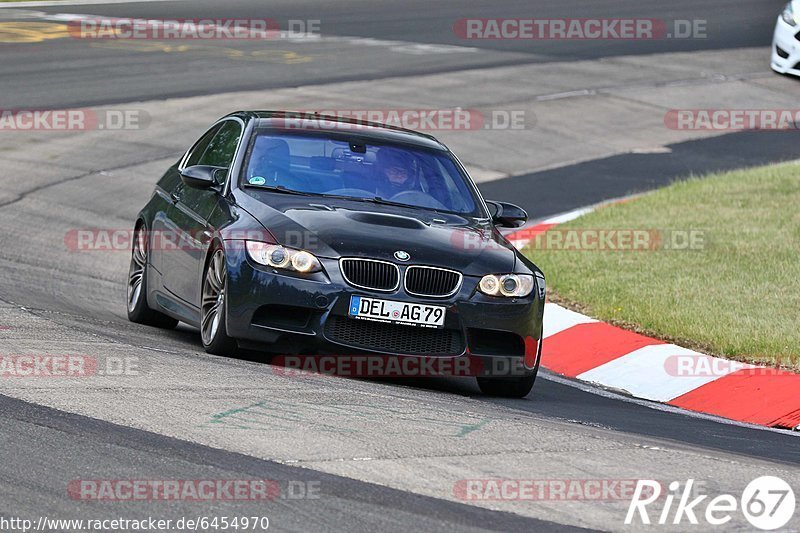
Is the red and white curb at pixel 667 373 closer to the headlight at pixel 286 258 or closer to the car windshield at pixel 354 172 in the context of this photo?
the car windshield at pixel 354 172

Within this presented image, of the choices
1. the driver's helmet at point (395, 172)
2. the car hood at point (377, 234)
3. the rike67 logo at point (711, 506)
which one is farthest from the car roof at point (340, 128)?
the rike67 logo at point (711, 506)

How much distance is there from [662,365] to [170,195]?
11.5 ft

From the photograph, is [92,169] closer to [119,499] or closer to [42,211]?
[42,211]

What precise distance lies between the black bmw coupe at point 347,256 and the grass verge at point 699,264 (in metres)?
1.78

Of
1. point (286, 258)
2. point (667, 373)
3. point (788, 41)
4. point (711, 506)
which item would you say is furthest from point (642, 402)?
point (788, 41)

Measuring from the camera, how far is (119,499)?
17.3 ft

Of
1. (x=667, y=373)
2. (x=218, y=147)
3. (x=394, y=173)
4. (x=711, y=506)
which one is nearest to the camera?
(x=711, y=506)

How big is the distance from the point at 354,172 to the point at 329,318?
4.93 feet

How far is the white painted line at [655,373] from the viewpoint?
9.63 meters

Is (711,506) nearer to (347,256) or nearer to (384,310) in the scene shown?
(384,310)

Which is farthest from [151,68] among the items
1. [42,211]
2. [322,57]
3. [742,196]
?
[742,196]

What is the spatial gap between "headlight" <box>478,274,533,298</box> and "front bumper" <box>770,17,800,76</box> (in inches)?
582

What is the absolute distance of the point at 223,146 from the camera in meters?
9.98

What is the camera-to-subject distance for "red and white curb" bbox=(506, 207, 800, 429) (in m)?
9.08
